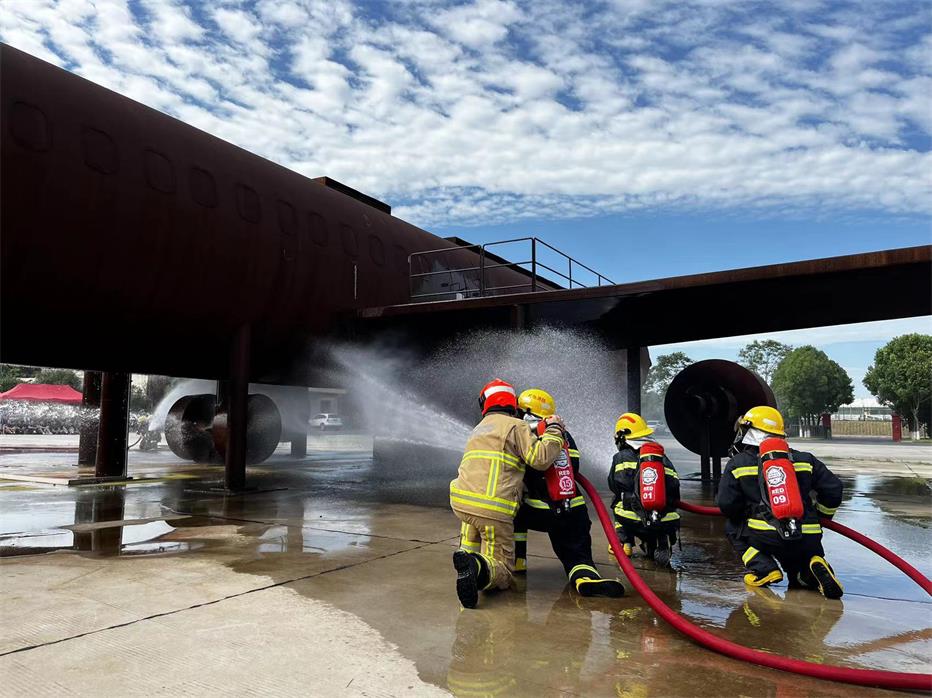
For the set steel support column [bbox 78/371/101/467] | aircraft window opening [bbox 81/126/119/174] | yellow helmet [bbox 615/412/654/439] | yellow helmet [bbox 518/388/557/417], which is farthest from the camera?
steel support column [bbox 78/371/101/467]

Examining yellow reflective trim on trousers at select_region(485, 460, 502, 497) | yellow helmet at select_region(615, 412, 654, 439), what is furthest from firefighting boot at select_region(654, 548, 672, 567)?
yellow reflective trim on trousers at select_region(485, 460, 502, 497)

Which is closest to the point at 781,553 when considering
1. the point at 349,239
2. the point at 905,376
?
the point at 349,239

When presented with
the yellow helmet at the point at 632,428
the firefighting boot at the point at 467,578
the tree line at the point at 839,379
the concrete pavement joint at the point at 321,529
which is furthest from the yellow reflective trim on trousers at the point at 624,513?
the tree line at the point at 839,379

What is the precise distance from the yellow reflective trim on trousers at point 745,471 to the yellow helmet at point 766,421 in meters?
0.34

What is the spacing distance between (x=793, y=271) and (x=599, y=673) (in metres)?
6.86

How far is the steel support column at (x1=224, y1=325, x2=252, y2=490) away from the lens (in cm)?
1151

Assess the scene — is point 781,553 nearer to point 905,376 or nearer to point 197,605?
point 197,605

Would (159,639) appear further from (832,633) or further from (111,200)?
(111,200)

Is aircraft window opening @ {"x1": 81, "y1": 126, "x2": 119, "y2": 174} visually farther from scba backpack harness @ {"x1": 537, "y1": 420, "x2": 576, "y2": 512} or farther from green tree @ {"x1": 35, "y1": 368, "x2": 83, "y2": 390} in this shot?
green tree @ {"x1": 35, "y1": 368, "x2": 83, "y2": 390}

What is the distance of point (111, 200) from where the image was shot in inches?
349

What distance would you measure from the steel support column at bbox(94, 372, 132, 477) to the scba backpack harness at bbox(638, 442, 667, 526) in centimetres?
1164

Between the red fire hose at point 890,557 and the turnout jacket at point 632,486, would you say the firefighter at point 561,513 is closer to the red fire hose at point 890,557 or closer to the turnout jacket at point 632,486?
the turnout jacket at point 632,486

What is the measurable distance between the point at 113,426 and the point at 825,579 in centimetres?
1358

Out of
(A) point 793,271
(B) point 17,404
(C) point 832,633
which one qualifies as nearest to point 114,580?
(C) point 832,633
